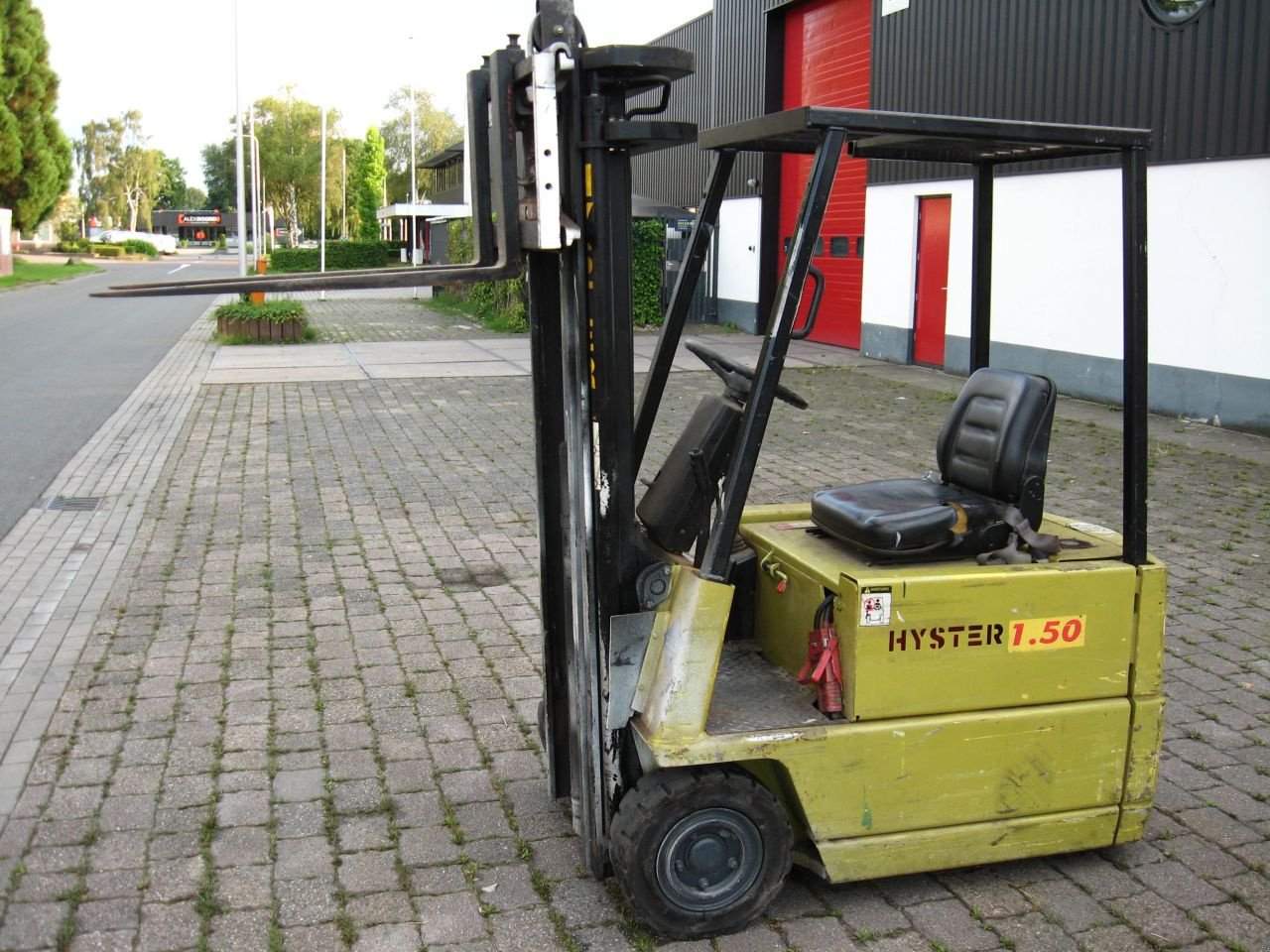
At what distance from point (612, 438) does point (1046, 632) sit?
1.46 meters

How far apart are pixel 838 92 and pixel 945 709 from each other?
62.8ft

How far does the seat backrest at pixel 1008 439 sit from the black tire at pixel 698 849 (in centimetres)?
127

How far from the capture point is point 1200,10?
42.0 ft

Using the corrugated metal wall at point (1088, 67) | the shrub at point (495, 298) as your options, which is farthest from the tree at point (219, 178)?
the corrugated metal wall at point (1088, 67)

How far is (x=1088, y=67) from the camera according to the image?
47.9 ft

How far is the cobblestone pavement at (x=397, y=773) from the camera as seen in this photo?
3.76m

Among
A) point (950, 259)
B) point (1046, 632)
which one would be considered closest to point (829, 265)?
point (950, 259)

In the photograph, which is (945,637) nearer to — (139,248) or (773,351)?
(773,351)

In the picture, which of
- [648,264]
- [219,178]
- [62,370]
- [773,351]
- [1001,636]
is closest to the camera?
[773,351]

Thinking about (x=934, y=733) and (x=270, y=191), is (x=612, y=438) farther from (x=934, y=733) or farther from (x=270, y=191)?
(x=270, y=191)

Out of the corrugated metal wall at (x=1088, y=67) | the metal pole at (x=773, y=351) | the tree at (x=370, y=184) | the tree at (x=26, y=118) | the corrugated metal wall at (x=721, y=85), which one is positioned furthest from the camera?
the tree at (x=370, y=184)

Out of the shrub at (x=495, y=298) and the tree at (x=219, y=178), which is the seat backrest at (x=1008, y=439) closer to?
the shrub at (x=495, y=298)

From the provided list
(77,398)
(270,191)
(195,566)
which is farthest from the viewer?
(270,191)

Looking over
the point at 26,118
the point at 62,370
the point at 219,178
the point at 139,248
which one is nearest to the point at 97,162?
the point at 219,178
